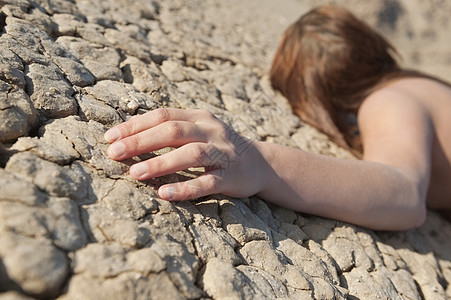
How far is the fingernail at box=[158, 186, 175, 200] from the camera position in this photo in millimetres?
893

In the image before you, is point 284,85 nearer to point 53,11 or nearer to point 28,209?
point 53,11

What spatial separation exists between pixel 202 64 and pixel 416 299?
123 centimetres

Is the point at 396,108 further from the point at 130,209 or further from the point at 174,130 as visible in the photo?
the point at 130,209

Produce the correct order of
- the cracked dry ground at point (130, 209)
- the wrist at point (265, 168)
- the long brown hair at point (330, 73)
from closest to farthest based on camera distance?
the cracked dry ground at point (130, 209) → the wrist at point (265, 168) → the long brown hair at point (330, 73)

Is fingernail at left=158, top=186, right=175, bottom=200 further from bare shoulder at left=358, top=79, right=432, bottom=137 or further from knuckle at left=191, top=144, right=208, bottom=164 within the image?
bare shoulder at left=358, top=79, right=432, bottom=137

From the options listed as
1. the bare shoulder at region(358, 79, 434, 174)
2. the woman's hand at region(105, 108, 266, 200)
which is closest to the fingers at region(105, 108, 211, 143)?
the woman's hand at region(105, 108, 266, 200)

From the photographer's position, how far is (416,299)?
3.68 feet

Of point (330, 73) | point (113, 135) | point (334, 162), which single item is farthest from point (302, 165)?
point (330, 73)

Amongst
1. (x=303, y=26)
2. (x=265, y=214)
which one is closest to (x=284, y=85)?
(x=303, y=26)

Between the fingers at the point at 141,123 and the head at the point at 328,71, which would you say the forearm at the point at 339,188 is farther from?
the head at the point at 328,71

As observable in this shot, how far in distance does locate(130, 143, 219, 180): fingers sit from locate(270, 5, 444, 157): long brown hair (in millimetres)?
941

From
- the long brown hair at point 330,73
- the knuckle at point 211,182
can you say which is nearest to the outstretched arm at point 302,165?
the knuckle at point 211,182

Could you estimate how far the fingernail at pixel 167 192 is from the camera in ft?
2.93

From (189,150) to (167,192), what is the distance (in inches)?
4.4
